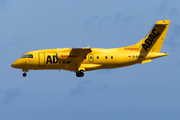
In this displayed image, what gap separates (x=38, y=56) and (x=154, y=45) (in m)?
12.3

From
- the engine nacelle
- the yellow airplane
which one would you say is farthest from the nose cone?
the engine nacelle

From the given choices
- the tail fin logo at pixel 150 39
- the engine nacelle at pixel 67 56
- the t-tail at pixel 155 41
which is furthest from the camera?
the tail fin logo at pixel 150 39

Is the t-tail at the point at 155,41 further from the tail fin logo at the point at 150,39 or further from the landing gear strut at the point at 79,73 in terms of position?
the landing gear strut at the point at 79,73

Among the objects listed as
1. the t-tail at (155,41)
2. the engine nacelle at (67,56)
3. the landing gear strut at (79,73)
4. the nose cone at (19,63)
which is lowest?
the landing gear strut at (79,73)

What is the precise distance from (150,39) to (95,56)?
6462mm

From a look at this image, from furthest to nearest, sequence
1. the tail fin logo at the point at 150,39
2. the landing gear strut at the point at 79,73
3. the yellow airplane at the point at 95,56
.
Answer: the tail fin logo at the point at 150,39
the landing gear strut at the point at 79,73
the yellow airplane at the point at 95,56

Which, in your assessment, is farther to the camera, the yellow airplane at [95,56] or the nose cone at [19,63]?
the nose cone at [19,63]

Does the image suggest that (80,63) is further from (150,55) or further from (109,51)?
(150,55)

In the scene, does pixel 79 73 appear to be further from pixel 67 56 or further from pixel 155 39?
pixel 155 39

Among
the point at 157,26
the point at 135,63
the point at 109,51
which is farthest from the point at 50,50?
the point at 157,26

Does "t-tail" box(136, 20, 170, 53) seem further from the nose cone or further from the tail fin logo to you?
the nose cone

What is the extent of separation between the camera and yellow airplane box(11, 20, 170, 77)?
35.7m

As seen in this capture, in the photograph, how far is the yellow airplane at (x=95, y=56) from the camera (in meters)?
35.7

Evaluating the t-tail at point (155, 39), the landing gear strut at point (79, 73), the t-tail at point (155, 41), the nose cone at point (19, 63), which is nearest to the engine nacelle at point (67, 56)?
the landing gear strut at point (79, 73)
